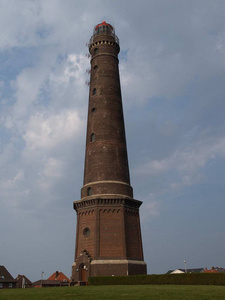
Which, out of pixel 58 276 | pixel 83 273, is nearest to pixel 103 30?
pixel 83 273

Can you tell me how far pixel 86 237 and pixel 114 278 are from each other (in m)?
6.69

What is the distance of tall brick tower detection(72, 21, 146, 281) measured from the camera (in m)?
33.1

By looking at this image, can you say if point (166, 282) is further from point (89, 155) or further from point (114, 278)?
point (89, 155)

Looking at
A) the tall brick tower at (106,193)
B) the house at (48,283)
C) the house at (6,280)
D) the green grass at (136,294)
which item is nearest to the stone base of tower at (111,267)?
the tall brick tower at (106,193)

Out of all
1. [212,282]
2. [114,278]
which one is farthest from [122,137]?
[212,282]

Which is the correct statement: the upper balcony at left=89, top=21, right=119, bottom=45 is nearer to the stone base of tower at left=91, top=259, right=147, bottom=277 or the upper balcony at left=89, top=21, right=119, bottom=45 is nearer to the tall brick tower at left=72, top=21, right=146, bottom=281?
the tall brick tower at left=72, top=21, right=146, bottom=281

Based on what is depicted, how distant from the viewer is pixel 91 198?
116ft

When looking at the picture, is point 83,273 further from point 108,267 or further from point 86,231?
point 86,231

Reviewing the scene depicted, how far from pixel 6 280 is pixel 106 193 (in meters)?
45.3

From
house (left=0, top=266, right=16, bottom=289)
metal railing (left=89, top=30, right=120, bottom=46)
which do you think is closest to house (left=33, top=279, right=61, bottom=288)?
house (left=0, top=266, right=16, bottom=289)

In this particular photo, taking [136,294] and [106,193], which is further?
[106,193]

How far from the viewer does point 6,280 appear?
221 ft

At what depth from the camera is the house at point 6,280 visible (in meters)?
66.5

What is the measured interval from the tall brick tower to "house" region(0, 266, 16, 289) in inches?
1570
